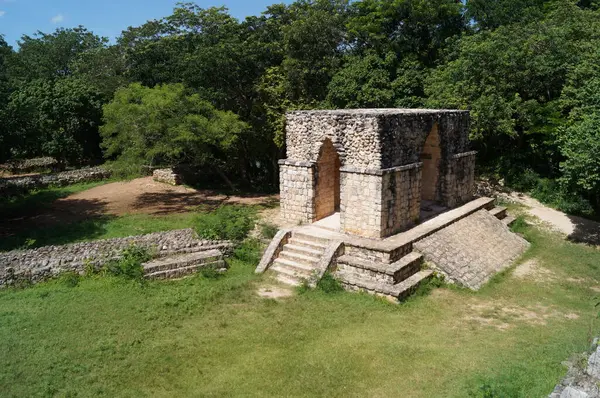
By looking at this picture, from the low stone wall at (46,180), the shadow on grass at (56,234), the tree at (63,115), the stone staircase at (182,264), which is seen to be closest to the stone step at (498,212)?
the stone staircase at (182,264)

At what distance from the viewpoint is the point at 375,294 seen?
398 inches

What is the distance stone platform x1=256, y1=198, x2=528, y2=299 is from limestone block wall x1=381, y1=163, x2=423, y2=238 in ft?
0.95

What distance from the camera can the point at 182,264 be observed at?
11.0m

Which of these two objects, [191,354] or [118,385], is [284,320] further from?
[118,385]

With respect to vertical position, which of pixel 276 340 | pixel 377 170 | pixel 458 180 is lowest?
pixel 276 340

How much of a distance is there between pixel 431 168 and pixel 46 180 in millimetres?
17208

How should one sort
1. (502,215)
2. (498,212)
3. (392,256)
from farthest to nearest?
1. (502,215)
2. (498,212)
3. (392,256)

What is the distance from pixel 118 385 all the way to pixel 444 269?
7397 millimetres

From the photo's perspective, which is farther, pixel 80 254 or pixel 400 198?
pixel 400 198

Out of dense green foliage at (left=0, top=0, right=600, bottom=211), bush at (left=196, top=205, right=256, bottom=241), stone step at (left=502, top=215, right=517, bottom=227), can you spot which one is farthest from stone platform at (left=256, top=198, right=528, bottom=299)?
dense green foliage at (left=0, top=0, right=600, bottom=211)

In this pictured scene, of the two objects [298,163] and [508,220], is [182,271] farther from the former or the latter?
[508,220]

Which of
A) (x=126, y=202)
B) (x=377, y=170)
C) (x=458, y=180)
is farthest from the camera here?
(x=126, y=202)

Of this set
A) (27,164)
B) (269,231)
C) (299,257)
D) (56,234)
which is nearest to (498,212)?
(299,257)

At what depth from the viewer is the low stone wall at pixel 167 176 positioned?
840 inches
